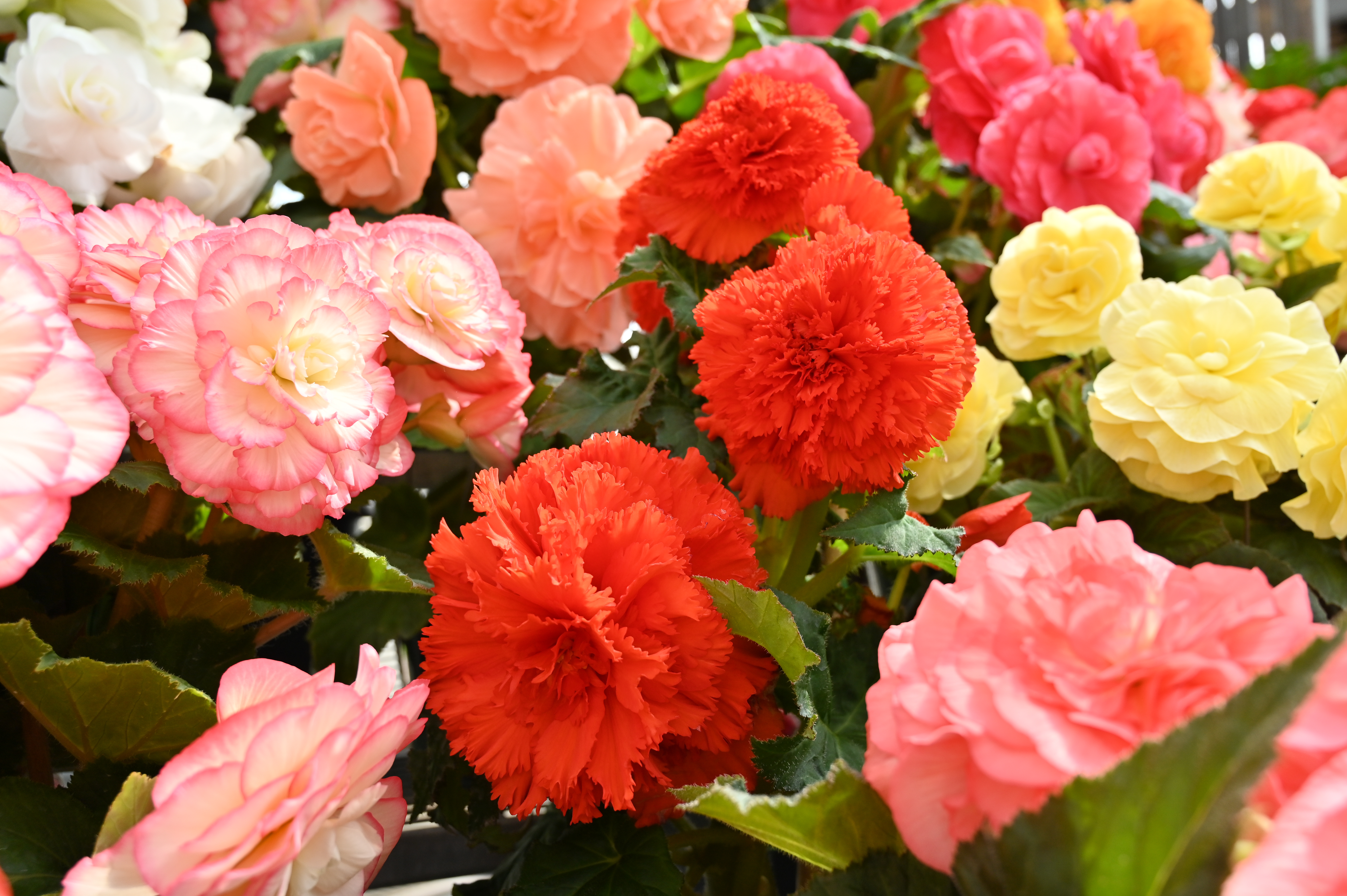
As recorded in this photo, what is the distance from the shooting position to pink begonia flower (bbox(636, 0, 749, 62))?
75 centimetres

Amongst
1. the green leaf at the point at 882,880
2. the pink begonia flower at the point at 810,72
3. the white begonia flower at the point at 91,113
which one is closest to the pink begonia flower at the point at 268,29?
the white begonia flower at the point at 91,113

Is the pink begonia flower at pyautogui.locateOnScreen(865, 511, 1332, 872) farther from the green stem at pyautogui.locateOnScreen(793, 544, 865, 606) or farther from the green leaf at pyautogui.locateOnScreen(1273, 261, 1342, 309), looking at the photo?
the green leaf at pyautogui.locateOnScreen(1273, 261, 1342, 309)

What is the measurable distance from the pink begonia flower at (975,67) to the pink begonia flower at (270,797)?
0.64m

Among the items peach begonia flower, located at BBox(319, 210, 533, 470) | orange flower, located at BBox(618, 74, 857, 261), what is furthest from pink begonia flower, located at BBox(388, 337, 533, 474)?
orange flower, located at BBox(618, 74, 857, 261)

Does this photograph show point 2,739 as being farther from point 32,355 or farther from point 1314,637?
point 1314,637

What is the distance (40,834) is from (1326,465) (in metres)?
0.59

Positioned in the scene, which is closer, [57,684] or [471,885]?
[57,684]

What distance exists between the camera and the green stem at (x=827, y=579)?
450 millimetres

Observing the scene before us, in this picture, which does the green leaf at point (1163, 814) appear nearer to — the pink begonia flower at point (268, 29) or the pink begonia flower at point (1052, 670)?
the pink begonia flower at point (1052, 670)

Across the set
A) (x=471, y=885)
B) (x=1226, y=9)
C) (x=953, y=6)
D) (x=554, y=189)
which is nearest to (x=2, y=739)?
(x=471, y=885)

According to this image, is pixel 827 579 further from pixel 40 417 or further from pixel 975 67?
pixel 975 67

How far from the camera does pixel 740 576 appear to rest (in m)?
0.37

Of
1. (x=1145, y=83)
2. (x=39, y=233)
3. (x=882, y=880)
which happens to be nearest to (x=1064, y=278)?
(x=1145, y=83)

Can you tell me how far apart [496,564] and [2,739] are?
0.85 ft
